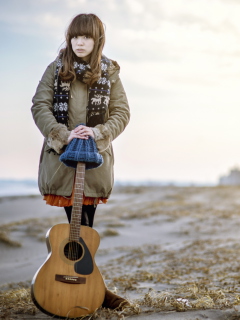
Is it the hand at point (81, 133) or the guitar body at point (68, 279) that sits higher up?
the hand at point (81, 133)

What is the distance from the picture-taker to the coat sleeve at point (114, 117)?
3.31m

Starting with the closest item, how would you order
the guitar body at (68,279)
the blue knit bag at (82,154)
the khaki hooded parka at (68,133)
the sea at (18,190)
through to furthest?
the guitar body at (68,279) → the blue knit bag at (82,154) → the khaki hooded parka at (68,133) → the sea at (18,190)

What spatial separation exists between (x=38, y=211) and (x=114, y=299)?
11.7 m

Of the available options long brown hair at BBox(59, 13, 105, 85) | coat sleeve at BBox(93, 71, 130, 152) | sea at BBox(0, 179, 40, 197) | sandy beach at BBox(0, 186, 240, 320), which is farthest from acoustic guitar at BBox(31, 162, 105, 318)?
sea at BBox(0, 179, 40, 197)

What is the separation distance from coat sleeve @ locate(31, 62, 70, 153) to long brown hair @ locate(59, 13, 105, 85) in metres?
0.15

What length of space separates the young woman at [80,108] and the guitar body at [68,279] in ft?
0.89

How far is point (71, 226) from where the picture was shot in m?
3.21

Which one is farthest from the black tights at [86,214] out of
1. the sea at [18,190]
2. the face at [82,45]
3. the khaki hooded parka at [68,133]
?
the sea at [18,190]

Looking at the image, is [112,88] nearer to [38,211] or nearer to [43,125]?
[43,125]

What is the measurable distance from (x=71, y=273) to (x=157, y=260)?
360 cm

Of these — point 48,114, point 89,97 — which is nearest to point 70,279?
point 48,114

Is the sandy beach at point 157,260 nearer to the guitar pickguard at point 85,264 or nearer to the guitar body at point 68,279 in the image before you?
the guitar body at point 68,279

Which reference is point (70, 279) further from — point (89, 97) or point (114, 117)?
point (89, 97)

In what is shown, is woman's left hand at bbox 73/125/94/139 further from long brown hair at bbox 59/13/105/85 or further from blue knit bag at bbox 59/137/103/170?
long brown hair at bbox 59/13/105/85
